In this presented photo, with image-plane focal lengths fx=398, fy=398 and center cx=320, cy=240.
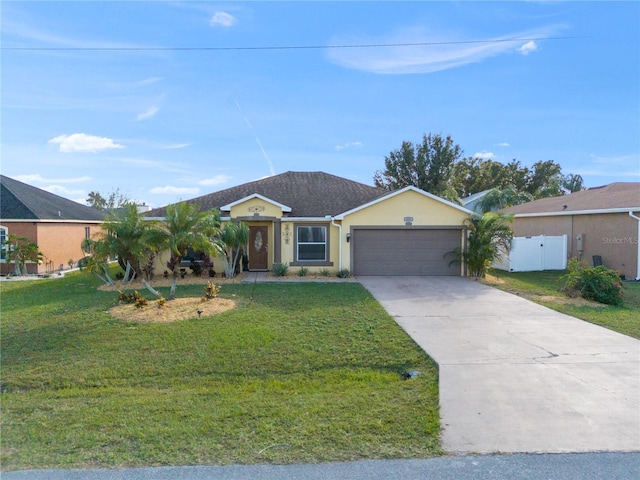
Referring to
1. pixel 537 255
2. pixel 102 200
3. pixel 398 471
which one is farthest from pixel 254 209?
pixel 102 200

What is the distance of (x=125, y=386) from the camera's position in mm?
5715

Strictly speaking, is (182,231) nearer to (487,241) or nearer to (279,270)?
(279,270)

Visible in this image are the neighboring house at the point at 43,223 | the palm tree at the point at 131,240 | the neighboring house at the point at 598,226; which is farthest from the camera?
the neighboring house at the point at 43,223

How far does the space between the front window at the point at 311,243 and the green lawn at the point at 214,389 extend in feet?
22.5

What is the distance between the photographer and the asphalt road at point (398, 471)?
11.4ft

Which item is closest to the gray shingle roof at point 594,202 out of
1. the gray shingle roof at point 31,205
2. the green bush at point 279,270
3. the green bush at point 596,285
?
the green bush at point 596,285

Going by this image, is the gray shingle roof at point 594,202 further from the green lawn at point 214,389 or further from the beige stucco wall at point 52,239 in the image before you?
the beige stucco wall at point 52,239

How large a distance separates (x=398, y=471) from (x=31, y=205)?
73.3ft

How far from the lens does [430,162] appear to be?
31547 mm

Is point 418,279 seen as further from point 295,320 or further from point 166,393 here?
point 166,393

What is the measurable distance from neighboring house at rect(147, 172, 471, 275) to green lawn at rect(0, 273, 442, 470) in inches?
269

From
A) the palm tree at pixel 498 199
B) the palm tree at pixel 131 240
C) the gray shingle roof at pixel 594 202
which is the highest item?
the palm tree at pixel 498 199

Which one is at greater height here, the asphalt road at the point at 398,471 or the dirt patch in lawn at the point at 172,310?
the dirt patch in lawn at the point at 172,310

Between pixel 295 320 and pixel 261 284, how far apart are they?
5.40 metres
